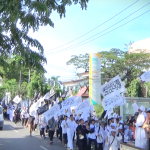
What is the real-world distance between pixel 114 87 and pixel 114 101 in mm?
577

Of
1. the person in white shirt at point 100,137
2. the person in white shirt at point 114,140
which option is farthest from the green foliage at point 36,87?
the person in white shirt at point 114,140

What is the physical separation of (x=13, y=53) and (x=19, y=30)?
874mm

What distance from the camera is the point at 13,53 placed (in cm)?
1003

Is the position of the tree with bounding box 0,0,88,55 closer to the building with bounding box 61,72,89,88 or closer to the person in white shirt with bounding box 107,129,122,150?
the person in white shirt with bounding box 107,129,122,150

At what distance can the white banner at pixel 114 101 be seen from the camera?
10959 mm

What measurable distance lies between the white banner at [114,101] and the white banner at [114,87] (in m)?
0.16

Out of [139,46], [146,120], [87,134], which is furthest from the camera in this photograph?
[139,46]

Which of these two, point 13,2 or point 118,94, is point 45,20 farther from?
point 118,94

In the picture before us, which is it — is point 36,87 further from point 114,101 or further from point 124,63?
point 114,101

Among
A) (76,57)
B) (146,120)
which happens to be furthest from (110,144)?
(76,57)

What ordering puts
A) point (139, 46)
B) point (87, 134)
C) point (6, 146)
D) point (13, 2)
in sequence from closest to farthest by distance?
point (13, 2) → point (87, 134) → point (6, 146) → point (139, 46)

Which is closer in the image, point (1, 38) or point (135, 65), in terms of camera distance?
point (1, 38)

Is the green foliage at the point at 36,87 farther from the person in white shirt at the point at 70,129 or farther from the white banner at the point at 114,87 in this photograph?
the white banner at the point at 114,87

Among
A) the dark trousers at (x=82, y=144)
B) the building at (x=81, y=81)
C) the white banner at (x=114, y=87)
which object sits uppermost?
the building at (x=81, y=81)
